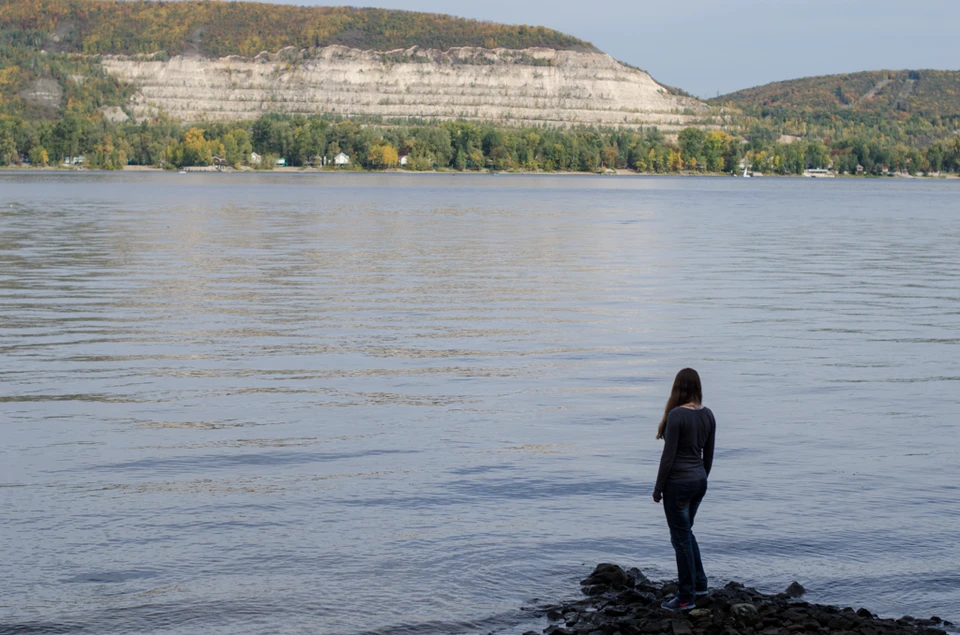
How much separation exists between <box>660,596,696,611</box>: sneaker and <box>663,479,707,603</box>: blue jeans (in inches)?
1.2

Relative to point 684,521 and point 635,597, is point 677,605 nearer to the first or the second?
point 635,597

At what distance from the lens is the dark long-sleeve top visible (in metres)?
9.41

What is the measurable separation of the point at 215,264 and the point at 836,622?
117ft

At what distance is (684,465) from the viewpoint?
376 inches

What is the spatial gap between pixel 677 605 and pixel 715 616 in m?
0.38

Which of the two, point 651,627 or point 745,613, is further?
point 745,613

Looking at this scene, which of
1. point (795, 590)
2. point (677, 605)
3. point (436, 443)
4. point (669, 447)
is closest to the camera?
point (669, 447)

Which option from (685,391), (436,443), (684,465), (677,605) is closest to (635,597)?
(677,605)

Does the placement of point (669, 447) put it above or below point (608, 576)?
above

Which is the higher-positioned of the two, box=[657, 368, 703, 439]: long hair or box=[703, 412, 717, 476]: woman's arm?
box=[657, 368, 703, 439]: long hair

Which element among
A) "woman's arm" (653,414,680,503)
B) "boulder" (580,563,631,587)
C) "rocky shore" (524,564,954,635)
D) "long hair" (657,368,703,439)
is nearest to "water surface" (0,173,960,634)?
"boulder" (580,563,631,587)

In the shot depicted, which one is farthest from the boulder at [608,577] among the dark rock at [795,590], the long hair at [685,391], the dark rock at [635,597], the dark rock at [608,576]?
the long hair at [685,391]

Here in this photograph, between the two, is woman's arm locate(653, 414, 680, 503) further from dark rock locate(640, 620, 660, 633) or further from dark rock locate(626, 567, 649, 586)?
dark rock locate(626, 567, 649, 586)

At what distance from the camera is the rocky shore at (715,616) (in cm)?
913
